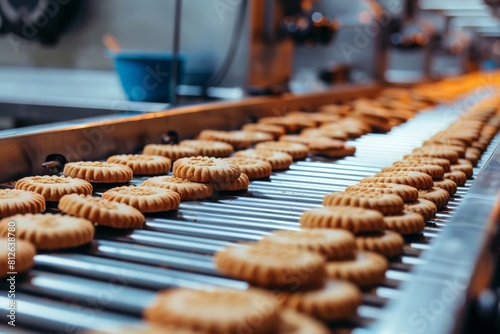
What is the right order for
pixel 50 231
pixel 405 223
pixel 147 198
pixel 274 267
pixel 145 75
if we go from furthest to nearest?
1. pixel 145 75
2. pixel 147 198
3. pixel 405 223
4. pixel 50 231
5. pixel 274 267

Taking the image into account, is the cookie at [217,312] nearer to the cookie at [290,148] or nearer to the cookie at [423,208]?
the cookie at [423,208]

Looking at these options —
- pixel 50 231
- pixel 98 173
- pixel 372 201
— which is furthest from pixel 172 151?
pixel 50 231

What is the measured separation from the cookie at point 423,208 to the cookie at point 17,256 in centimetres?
112

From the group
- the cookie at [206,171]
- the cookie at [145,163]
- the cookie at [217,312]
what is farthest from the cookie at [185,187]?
the cookie at [217,312]

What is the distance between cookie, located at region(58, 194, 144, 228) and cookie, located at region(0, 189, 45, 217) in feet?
0.26

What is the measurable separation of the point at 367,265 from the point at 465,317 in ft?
0.89

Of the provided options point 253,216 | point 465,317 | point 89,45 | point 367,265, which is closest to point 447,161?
point 253,216

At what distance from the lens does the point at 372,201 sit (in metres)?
1.87

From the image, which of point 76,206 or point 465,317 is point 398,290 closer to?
point 465,317

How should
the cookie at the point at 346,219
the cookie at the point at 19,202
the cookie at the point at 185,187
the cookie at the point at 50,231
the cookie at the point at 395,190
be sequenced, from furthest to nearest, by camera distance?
the cookie at the point at 185,187, the cookie at the point at 395,190, the cookie at the point at 19,202, the cookie at the point at 346,219, the cookie at the point at 50,231

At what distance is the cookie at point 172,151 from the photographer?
275 centimetres

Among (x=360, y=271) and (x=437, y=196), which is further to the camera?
(x=437, y=196)

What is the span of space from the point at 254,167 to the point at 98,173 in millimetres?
630

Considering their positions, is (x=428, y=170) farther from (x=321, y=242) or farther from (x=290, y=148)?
(x=321, y=242)
